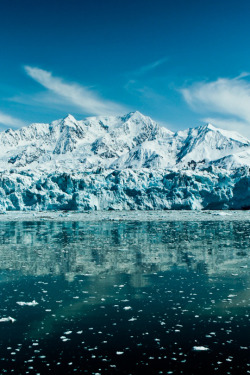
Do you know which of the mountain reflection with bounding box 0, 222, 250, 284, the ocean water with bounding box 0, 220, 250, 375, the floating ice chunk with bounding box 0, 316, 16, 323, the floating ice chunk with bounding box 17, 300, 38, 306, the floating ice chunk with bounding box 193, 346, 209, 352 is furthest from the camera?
the mountain reflection with bounding box 0, 222, 250, 284

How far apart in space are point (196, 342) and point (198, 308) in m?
2.12

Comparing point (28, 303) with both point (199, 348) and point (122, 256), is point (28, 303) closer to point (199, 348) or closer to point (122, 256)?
point (199, 348)

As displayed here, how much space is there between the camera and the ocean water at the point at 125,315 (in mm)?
6430

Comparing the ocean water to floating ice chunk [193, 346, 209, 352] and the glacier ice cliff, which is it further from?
the glacier ice cliff

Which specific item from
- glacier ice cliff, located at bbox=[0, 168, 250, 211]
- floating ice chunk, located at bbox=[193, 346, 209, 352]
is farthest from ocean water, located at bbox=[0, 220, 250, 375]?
glacier ice cliff, located at bbox=[0, 168, 250, 211]

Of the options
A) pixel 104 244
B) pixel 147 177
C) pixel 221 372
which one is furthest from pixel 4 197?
pixel 221 372

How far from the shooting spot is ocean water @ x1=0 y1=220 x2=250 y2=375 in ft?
21.1

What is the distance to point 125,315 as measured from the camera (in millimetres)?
8773

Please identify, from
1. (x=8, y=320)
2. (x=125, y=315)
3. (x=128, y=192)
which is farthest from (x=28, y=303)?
(x=128, y=192)

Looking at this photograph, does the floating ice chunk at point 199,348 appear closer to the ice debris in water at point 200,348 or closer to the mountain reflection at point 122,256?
the ice debris in water at point 200,348

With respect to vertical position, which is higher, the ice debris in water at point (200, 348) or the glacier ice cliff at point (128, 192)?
the glacier ice cliff at point (128, 192)

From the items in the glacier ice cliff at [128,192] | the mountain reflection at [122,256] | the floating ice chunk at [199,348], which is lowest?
the floating ice chunk at [199,348]

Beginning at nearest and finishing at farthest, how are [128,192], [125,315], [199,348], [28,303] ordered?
1. [199,348]
2. [125,315]
3. [28,303]
4. [128,192]

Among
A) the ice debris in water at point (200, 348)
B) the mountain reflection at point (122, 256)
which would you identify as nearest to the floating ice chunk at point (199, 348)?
the ice debris in water at point (200, 348)
